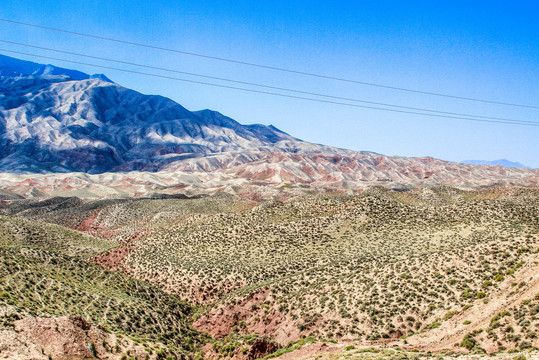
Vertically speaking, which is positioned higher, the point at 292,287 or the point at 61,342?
the point at 292,287

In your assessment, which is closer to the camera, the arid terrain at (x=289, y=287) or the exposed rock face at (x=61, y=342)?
the exposed rock face at (x=61, y=342)

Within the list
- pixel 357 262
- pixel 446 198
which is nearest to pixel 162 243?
pixel 357 262

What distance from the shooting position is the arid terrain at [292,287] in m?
19.5

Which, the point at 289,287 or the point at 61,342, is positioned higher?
the point at 289,287

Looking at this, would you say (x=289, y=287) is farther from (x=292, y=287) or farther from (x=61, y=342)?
(x=61, y=342)

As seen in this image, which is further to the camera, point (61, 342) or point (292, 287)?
point (292, 287)

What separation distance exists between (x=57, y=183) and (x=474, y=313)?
165463 millimetres

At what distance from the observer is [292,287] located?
101ft

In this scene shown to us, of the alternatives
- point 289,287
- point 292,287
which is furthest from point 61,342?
point 292,287

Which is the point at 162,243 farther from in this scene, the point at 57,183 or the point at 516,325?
the point at 57,183

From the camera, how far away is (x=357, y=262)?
33.3 meters

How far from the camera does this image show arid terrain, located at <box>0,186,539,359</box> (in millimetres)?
19531

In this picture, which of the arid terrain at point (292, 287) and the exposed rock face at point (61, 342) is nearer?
the exposed rock face at point (61, 342)

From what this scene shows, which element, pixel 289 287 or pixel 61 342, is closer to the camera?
pixel 61 342
